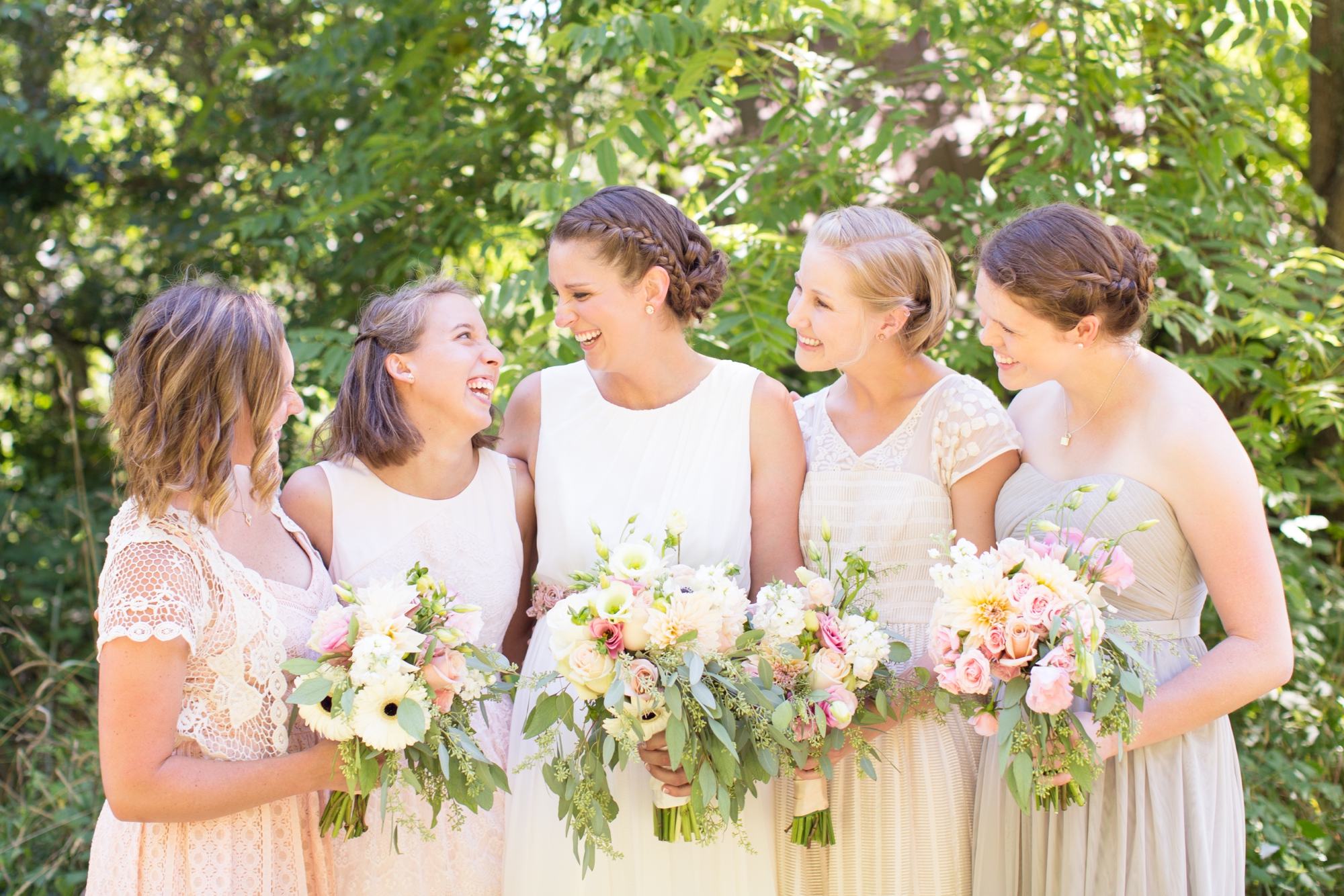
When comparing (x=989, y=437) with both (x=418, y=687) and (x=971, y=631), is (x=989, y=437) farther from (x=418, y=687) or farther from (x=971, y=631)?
(x=418, y=687)

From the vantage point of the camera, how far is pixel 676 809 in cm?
246

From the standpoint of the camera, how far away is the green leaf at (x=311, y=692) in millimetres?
2082

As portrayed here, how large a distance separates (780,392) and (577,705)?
105 cm

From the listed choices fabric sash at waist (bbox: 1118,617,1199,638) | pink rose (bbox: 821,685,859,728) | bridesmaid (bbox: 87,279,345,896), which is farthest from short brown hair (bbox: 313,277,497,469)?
fabric sash at waist (bbox: 1118,617,1199,638)

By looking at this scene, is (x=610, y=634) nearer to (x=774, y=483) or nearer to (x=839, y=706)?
(x=839, y=706)

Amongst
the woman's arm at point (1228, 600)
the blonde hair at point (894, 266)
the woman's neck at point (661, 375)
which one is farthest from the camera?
the woman's neck at point (661, 375)

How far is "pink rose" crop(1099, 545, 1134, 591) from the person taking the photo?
219 centimetres

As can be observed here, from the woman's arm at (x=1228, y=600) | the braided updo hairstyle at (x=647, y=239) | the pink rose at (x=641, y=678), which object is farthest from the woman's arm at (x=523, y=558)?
the woman's arm at (x=1228, y=600)

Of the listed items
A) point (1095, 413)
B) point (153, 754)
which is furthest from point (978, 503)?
point (153, 754)

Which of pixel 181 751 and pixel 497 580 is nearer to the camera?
pixel 181 751

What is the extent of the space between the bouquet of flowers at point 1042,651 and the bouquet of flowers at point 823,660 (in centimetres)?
16

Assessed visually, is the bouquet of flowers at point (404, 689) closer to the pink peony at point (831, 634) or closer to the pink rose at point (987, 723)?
the pink peony at point (831, 634)

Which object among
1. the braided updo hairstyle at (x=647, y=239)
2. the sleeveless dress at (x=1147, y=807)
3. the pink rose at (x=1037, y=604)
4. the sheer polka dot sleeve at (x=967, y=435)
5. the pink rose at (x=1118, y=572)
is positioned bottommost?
the sleeveless dress at (x=1147, y=807)

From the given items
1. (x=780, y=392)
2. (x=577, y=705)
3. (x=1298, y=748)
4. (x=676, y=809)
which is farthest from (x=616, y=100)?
(x=1298, y=748)
